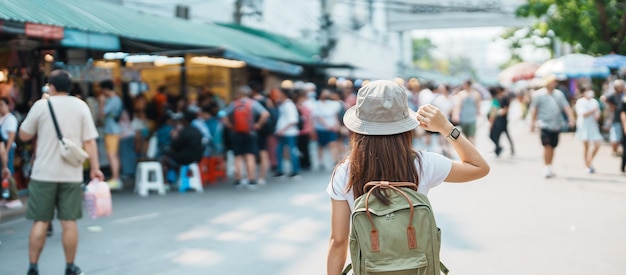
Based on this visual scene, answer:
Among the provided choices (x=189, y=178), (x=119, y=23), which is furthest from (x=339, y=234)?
(x=119, y=23)

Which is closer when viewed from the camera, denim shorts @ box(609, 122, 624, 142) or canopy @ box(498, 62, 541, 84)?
denim shorts @ box(609, 122, 624, 142)

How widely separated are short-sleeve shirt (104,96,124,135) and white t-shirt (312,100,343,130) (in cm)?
405

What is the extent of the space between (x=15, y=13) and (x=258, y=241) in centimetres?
408

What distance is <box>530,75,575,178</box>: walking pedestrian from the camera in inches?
418

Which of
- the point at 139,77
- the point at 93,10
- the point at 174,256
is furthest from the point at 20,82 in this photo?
the point at 174,256

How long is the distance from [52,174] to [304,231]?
2.97 metres

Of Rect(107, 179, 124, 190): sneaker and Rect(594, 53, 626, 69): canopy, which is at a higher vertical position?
Rect(594, 53, 626, 69): canopy

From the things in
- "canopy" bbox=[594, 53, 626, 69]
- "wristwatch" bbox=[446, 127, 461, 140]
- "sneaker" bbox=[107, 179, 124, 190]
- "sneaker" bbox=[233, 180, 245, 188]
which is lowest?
"sneaker" bbox=[233, 180, 245, 188]

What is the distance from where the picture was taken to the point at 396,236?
8.19 ft

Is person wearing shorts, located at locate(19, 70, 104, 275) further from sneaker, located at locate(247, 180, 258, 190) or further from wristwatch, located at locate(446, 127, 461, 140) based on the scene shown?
sneaker, located at locate(247, 180, 258, 190)

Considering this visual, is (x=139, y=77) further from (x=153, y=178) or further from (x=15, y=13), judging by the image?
(x=15, y=13)

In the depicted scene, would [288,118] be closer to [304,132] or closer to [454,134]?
[304,132]

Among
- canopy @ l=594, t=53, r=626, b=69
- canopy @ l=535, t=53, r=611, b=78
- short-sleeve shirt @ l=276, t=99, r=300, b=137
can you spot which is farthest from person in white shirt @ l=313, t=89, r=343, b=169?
canopy @ l=594, t=53, r=626, b=69

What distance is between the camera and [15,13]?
302 inches
